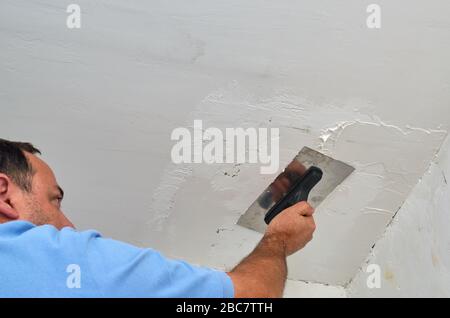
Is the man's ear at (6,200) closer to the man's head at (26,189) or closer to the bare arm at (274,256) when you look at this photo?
the man's head at (26,189)

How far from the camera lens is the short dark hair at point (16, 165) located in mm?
1035

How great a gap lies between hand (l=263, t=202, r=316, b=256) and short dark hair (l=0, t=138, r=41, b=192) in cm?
61

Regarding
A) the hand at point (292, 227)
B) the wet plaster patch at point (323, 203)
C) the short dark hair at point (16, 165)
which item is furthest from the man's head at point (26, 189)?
the hand at point (292, 227)

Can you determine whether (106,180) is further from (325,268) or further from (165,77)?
(325,268)

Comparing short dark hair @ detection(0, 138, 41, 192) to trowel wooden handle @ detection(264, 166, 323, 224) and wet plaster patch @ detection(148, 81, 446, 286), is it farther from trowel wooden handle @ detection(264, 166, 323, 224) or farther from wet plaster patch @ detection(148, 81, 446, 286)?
trowel wooden handle @ detection(264, 166, 323, 224)

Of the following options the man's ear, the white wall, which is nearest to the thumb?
the white wall

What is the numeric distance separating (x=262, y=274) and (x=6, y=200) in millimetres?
578

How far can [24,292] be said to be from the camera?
0.82 m

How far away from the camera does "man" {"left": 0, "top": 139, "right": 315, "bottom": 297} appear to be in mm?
836

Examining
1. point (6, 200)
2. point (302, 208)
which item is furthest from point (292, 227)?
point (6, 200)

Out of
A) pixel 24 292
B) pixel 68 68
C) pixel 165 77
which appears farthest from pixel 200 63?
pixel 24 292

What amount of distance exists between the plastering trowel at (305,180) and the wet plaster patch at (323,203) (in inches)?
1.0

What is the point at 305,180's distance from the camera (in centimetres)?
131

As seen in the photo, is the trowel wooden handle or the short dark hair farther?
the trowel wooden handle
